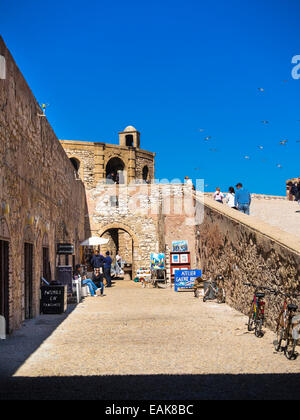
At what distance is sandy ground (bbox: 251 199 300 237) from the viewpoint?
1449 cm

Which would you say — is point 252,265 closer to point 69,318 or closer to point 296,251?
point 296,251

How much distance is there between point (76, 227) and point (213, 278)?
8.35 m

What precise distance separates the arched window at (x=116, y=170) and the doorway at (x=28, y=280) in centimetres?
2875

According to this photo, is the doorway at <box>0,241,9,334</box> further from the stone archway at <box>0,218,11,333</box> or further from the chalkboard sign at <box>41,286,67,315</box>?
the chalkboard sign at <box>41,286,67,315</box>

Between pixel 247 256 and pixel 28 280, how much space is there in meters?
4.44

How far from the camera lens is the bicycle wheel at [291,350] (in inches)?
233

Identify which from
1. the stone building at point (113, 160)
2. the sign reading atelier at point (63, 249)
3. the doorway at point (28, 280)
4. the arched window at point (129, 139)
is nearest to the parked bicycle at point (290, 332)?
the doorway at point (28, 280)

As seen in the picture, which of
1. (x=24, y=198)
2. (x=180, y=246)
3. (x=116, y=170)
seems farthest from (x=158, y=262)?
(x=116, y=170)

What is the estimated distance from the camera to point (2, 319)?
7.67 metres

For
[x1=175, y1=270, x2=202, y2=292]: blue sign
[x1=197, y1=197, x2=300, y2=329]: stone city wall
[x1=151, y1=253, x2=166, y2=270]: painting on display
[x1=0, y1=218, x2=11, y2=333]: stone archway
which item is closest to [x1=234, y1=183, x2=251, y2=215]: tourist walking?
[x1=197, y1=197, x2=300, y2=329]: stone city wall

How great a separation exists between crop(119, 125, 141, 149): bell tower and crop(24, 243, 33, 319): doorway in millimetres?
33092

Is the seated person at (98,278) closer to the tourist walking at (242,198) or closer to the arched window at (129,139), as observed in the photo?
the tourist walking at (242,198)

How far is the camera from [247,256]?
32.0 feet

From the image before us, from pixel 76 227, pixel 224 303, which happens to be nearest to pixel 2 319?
pixel 224 303
